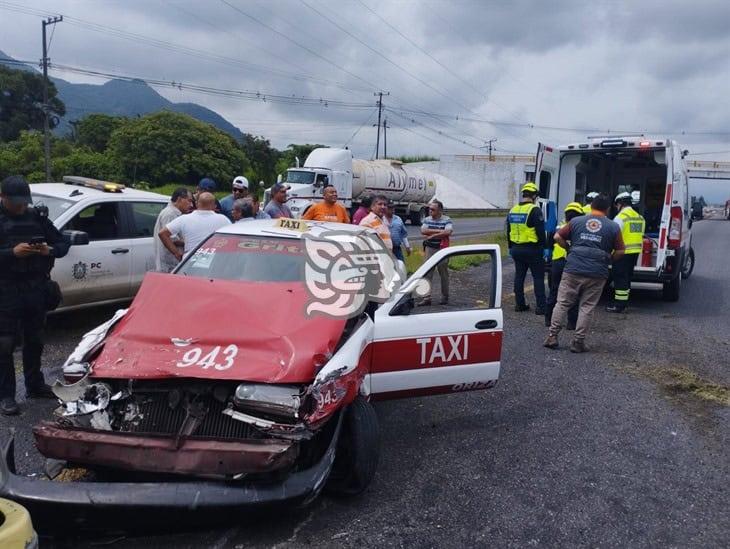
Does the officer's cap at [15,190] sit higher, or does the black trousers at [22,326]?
the officer's cap at [15,190]

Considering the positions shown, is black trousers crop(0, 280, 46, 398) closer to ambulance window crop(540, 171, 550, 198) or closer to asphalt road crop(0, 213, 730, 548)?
asphalt road crop(0, 213, 730, 548)

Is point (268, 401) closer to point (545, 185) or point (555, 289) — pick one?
point (555, 289)

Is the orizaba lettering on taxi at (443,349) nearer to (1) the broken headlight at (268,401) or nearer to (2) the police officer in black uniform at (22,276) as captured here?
(1) the broken headlight at (268,401)

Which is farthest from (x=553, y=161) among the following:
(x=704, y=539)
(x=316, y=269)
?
(x=704, y=539)

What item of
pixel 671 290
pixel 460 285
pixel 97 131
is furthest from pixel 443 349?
pixel 97 131

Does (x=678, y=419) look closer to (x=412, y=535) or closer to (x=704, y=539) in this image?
(x=704, y=539)

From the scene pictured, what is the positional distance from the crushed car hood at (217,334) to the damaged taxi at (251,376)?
0.01m

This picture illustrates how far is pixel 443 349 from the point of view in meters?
4.34

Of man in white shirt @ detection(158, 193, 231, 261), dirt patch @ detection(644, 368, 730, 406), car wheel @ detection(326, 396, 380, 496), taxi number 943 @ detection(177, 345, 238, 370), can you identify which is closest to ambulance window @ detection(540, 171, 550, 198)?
dirt patch @ detection(644, 368, 730, 406)

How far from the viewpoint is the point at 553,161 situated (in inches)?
420

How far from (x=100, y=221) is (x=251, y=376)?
4554 mm

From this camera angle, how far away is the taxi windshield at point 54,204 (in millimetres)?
6438

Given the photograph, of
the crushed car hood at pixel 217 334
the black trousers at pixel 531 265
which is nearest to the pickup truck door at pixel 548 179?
the black trousers at pixel 531 265

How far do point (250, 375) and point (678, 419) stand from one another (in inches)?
149
